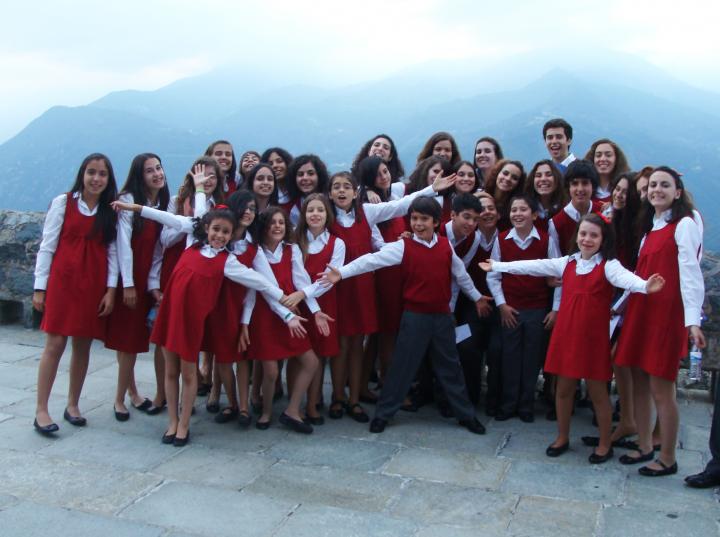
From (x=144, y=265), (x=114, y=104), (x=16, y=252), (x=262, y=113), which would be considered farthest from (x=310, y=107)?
(x=144, y=265)

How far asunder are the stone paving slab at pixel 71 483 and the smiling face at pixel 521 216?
263 cm

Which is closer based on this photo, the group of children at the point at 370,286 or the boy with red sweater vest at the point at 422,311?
the group of children at the point at 370,286

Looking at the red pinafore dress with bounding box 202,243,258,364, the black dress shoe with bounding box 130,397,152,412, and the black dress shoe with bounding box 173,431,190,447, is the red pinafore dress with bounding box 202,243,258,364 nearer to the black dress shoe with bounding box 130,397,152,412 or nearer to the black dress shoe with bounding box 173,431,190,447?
the black dress shoe with bounding box 173,431,190,447

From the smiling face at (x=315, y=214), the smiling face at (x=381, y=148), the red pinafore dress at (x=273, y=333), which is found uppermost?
the smiling face at (x=381, y=148)

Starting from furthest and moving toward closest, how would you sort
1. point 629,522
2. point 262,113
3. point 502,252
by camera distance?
point 262,113 < point 502,252 < point 629,522

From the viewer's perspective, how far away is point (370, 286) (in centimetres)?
438

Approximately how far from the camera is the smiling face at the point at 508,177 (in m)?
4.52

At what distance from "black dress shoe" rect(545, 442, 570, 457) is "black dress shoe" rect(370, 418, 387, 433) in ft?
3.32

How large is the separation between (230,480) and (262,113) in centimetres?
3242

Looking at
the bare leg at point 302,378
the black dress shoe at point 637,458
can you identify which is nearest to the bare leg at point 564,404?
the black dress shoe at point 637,458

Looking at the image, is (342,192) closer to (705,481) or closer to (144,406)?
(144,406)

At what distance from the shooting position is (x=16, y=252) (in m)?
6.97

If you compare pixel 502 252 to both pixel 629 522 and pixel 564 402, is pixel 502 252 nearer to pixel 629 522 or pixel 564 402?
pixel 564 402

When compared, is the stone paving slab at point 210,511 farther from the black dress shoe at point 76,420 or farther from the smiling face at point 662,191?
the smiling face at point 662,191
